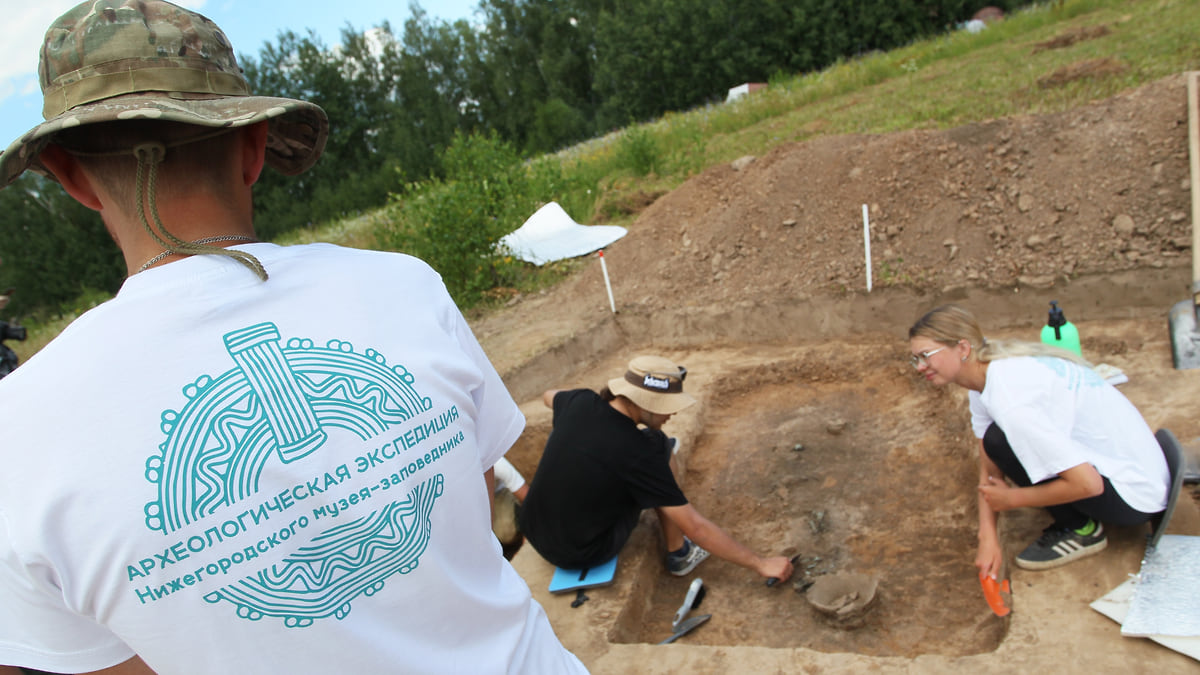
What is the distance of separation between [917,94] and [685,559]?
925 centimetres

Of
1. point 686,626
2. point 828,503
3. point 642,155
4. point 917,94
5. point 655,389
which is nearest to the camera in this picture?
point 655,389

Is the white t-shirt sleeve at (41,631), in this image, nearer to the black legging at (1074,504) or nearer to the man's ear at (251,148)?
the man's ear at (251,148)

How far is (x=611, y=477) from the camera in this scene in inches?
124

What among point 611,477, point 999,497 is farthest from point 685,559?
point 999,497

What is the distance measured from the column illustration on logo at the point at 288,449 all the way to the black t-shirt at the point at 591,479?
7.09 ft

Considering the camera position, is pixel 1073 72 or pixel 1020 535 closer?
pixel 1020 535

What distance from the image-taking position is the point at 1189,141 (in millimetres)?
5297

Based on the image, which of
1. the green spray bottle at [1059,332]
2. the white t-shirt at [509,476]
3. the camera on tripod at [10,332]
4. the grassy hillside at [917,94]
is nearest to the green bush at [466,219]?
the grassy hillside at [917,94]

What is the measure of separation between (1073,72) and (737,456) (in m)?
6.91

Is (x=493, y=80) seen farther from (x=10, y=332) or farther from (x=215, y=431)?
(x=215, y=431)

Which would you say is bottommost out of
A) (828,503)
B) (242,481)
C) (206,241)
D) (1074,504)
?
(828,503)

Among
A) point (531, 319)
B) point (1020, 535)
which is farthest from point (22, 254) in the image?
point (1020, 535)

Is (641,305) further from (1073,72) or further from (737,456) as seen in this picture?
(1073,72)

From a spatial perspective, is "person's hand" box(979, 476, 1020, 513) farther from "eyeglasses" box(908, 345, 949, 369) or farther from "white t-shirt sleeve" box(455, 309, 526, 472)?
"white t-shirt sleeve" box(455, 309, 526, 472)
